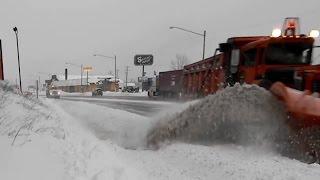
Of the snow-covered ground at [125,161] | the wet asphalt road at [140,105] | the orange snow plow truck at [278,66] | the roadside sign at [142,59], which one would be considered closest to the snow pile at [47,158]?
the snow-covered ground at [125,161]

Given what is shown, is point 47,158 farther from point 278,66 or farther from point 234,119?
point 278,66

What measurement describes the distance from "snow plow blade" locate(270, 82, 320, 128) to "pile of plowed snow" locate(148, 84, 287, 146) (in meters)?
0.24

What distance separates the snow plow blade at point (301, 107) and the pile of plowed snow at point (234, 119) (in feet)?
0.79

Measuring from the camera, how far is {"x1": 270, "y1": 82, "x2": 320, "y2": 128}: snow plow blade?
327 inches

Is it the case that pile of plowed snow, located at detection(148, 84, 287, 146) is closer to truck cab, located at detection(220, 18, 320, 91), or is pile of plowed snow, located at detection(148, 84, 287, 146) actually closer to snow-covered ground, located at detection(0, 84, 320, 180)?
snow-covered ground, located at detection(0, 84, 320, 180)

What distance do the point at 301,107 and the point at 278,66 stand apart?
12.4 ft

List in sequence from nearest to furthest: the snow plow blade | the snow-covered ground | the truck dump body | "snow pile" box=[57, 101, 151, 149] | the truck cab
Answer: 1. the snow-covered ground
2. the snow plow blade
3. the truck cab
4. "snow pile" box=[57, 101, 151, 149]
5. the truck dump body

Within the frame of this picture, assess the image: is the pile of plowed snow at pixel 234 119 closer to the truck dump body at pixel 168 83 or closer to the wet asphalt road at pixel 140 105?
the wet asphalt road at pixel 140 105

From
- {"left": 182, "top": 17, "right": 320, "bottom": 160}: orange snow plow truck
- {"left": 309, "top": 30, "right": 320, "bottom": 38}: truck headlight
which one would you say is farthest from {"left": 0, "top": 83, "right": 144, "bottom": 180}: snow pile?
{"left": 309, "top": 30, "right": 320, "bottom": 38}: truck headlight

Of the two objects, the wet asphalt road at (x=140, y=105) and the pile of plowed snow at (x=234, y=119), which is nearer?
the pile of plowed snow at (x=234, y=119)

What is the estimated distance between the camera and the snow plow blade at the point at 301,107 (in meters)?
8.31

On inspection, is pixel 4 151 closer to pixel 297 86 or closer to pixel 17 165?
pixel 17 165

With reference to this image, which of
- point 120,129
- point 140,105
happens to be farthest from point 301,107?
point 140,105

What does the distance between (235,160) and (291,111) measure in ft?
4.85
